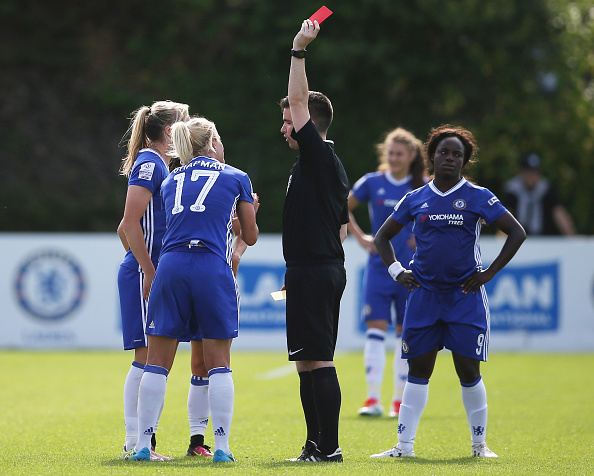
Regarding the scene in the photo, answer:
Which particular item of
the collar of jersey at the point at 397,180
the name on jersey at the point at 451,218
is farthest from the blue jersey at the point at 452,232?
the collar of jersey at the point at 397,180

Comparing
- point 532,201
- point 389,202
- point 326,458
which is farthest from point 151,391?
point 532,201

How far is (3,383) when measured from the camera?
10797 millimetres

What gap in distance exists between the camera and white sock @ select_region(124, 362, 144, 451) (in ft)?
19.6

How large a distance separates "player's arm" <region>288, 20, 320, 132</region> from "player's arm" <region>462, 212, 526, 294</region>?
56.3 inches

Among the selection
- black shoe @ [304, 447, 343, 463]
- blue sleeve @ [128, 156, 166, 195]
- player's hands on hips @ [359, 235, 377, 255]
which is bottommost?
black shoe @ [304, 447, 343, 463]

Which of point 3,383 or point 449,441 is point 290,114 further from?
point 3,383

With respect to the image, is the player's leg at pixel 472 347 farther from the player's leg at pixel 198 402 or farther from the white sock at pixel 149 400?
the white sock at pixel 149 400

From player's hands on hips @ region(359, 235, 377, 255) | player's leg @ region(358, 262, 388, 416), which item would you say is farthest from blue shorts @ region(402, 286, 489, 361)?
player's hands on hips @ region(359, 235, 377, 255)

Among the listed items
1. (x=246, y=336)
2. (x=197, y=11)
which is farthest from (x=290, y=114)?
(x=197, y=11)

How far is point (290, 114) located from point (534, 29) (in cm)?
1887

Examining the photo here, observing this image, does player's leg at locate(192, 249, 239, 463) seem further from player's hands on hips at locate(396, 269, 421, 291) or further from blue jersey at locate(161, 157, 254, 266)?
player's hands on hips at locate(396, 269, 421, 291)

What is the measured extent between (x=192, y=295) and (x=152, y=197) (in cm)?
88

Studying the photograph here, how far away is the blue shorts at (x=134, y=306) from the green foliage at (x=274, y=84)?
53.7 ft

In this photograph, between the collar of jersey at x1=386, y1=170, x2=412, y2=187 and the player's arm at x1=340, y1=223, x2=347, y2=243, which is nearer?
the player's arm at x1=340, y1=223, x2=347, y2=243
